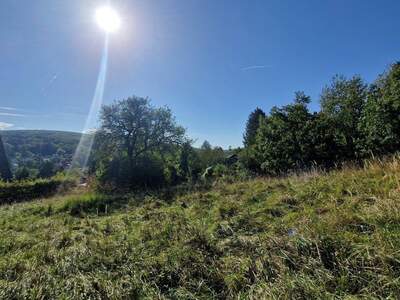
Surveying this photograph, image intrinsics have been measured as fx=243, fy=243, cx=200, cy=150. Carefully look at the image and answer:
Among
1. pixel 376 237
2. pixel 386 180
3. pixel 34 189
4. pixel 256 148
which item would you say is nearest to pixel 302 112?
pixel 256 148

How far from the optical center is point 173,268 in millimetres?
2727

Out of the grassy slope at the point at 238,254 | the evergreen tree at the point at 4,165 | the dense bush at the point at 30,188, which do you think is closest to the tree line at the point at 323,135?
the grassy slope at the point at 238,254

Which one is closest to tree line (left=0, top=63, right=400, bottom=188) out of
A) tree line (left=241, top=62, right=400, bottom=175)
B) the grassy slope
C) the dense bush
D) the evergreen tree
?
tree line (left=241, top=62, right=400, bottom=175)

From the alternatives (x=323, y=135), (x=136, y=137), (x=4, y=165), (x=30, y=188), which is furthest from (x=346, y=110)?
(x=4, y=165)

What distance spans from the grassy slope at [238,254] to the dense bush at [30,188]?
48.1 feet

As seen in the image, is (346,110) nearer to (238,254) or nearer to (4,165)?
(238,254)

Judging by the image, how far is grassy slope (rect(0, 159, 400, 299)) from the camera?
2182 millimetres

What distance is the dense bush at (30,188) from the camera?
16656mm

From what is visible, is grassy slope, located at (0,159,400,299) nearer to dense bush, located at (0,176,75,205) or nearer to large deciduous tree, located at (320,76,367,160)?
large deciduous tree, located at (320,76,367,160)

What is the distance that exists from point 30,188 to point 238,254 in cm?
1973

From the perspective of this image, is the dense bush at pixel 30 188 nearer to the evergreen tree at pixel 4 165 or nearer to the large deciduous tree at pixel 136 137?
the large deciduous tree at pixel 136 137

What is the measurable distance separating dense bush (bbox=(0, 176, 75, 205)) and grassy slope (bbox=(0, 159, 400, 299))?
48.1 feet

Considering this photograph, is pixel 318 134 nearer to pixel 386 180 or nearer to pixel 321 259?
pixel 386 180

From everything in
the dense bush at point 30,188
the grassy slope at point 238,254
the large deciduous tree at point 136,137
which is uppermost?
the large deciduous tree at point 136,137
